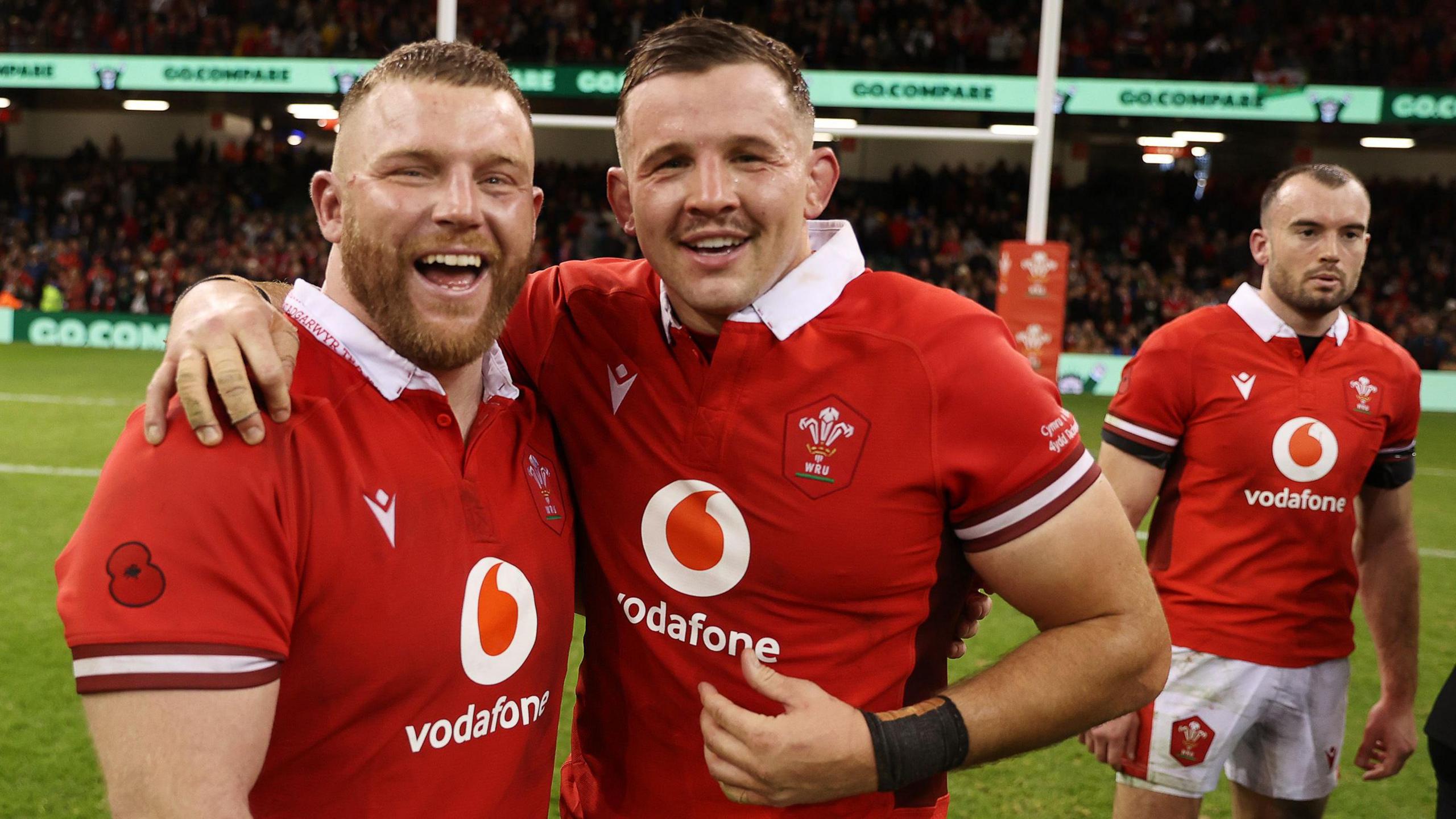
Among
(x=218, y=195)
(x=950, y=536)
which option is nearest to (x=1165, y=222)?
(x=218, y=195)

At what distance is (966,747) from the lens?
1619 millimetres

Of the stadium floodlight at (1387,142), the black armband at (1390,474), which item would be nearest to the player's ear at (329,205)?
the black armband at (1390,474)

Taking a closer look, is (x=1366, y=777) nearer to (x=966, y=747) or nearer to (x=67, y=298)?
(x=966, y=747)

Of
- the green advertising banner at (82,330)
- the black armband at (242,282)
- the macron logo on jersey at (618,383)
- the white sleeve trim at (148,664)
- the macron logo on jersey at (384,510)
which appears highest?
the black armband at (242,282)

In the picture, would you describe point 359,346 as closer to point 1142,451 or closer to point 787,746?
point 787,746

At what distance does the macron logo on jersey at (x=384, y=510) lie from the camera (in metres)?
1.49

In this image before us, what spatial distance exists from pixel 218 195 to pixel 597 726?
23.2m

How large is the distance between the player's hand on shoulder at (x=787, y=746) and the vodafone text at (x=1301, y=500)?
196cm

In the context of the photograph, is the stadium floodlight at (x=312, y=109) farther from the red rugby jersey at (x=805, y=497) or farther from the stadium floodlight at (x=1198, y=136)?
the red rugby jersey at (x=805, y=497)

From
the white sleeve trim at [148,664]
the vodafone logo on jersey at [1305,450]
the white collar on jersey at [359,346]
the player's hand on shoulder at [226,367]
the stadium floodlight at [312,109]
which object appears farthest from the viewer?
the stadium floodlight at [312,109]

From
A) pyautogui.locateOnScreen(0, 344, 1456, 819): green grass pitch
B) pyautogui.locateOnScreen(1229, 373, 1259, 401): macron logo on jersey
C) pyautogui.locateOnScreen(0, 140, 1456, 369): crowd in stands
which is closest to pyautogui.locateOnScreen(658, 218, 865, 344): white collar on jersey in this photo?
pyautogui.locateOnScreen(0, 344, 1456, 819): green grass pitch

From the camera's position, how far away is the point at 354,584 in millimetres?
1456

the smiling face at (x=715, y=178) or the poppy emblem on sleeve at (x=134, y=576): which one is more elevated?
the smiling face at (x=715, y=178)

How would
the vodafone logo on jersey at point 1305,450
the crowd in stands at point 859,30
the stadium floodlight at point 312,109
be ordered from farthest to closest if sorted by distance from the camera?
the stadium floodlight at point 312,109
the crowd in stands at point 859,30
the vodafone logo on jersey at point 1305,450
